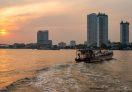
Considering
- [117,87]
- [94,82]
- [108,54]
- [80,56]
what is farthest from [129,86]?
[108,54]

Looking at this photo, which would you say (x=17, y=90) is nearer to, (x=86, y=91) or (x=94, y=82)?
(x=86, y=91)

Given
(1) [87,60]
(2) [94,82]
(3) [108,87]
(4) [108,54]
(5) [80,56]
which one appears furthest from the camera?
(4) [108,54]

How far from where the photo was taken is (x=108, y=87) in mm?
35375

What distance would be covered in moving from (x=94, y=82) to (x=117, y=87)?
429cm

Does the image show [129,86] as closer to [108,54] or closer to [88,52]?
[88,52]

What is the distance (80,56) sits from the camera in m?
96.9

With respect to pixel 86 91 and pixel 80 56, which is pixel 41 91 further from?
pixel 80 56

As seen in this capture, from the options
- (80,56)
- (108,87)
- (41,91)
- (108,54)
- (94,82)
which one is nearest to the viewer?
(41,91)

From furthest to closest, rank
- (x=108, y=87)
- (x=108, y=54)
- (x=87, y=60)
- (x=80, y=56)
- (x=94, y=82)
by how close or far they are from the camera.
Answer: (x=108, y=54) → (x=80, y=56) → (x=87, y=60) → (x=94, y=82) → (x=108, y=87)

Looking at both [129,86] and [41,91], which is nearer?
[41,91]

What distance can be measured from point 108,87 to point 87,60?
52450mm

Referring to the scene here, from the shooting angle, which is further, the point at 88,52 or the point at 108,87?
the point at 88,52

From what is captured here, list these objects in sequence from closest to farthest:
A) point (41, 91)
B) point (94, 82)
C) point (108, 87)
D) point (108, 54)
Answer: point (41, 91) < point (108, 87) < point (94, 82) < point (108, 54)

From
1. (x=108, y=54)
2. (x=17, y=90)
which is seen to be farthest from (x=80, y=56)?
(x=17, y=90)
